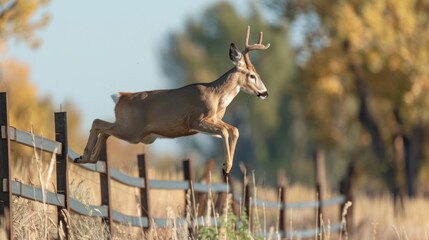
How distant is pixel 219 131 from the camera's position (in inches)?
355

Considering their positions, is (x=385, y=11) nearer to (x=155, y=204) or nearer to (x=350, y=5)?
(x=350, y=5)

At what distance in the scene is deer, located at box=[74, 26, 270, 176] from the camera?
9.11 m

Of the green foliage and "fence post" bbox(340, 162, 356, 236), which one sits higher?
the green foliage

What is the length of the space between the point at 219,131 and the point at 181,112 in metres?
0.33

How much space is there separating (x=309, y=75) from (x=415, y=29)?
3649mm

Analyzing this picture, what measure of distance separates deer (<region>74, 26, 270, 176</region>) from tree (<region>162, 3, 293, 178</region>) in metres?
61.5

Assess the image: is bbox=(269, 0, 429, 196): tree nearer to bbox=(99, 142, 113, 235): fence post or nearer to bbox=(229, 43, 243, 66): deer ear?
bbox=(99, 142, 113, 235): fence post

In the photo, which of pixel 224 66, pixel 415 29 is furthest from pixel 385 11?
pixel 224 66

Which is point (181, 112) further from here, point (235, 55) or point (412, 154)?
point (412, 154)

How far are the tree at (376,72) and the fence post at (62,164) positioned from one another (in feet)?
85.1

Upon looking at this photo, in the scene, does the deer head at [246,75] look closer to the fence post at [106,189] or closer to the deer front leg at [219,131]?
the deer front leg at [219,131]

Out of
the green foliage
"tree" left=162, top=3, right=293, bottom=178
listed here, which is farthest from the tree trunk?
"tree" left=162, top=3, right=293, bottom=178

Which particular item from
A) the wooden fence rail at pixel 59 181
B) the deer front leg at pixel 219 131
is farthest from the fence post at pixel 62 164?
the deer front leg at pixel 219 131

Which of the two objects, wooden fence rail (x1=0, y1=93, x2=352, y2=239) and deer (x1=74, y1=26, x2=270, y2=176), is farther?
wooden fence rail (x1=0, y1=93, x2=352, y2=239)
